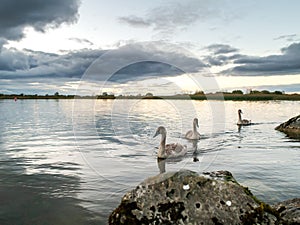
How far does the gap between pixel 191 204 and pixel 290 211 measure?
6.90ft

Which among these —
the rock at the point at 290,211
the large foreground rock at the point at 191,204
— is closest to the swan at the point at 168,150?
the rock at the point at 290,211

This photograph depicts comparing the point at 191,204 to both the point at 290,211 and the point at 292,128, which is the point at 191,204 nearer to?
the point at 290,211

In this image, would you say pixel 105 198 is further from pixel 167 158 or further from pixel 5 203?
pixel 167 158

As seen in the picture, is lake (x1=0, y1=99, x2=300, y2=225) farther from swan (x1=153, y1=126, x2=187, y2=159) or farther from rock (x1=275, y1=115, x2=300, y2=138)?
rock (x1=275, y1=115, x2=300, y2=138)

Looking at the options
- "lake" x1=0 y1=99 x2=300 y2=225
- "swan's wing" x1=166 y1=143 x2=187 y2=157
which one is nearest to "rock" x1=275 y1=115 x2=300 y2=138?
"lake" x1=0 y1=99 x2=300 y2=225

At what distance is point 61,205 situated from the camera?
8594mm

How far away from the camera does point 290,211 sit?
21.0 feet

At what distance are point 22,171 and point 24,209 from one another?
4238 mm

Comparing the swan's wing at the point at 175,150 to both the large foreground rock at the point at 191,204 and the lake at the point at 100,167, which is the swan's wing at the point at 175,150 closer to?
the lake at the point at 100,167

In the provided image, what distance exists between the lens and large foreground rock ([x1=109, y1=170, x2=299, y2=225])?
19.0 ft

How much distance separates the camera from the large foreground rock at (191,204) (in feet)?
19.0

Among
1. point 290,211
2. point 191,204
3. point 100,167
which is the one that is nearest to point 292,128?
point 100,167

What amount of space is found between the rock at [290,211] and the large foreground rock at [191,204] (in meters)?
0.05

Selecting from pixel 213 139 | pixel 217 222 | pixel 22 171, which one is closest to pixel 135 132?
pixel 213 139
